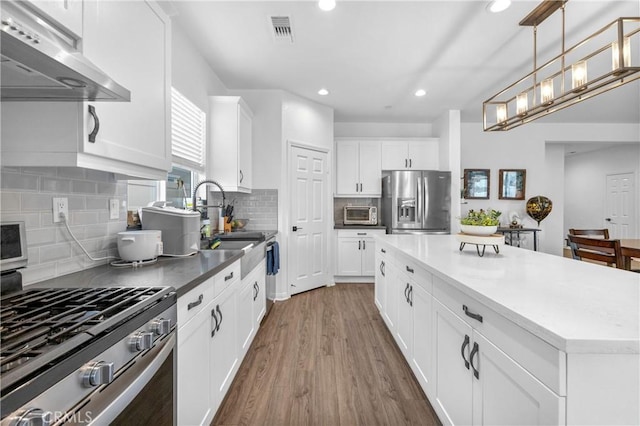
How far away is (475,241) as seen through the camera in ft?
6.24

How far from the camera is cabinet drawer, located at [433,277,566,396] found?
751 mm

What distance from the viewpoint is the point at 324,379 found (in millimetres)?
2121

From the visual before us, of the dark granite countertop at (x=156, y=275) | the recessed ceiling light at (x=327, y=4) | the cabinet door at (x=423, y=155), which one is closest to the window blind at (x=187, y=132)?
the dark granite countertop at (x=156, y=275)

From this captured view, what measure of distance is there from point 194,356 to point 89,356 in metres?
0.68

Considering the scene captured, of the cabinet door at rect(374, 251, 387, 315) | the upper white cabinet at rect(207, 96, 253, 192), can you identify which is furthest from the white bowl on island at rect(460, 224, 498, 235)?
the upper white cabinet at rect(207, 96, 253, 192)

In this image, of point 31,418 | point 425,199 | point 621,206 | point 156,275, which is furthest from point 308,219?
point 621,206

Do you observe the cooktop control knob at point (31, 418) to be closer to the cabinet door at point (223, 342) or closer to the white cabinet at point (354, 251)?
the cabinet door at point (223, 342)

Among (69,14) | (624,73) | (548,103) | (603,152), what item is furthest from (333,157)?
(603,152)

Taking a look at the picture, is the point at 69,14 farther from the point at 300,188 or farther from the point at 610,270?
the point at 300,188

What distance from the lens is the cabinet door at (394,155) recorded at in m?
5.16

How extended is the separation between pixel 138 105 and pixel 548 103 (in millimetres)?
2627

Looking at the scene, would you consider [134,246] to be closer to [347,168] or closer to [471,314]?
[471,314]

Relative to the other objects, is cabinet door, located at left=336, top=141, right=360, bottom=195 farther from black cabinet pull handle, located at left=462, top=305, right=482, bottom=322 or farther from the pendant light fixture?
black cabinet pull handle, located at left=462, top=305, right=482, bottom=322

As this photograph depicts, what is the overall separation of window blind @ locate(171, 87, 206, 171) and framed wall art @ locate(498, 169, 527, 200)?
17.6 feet
